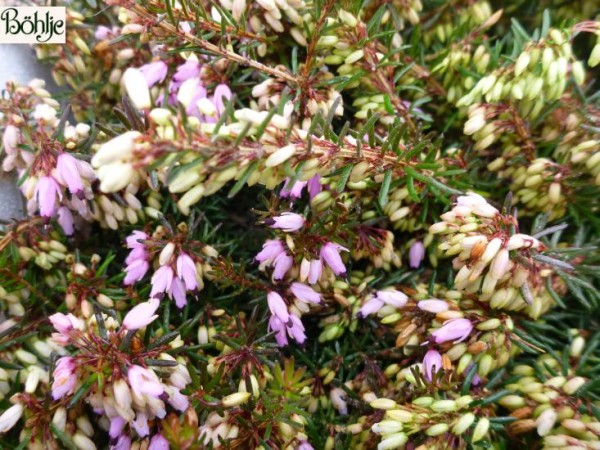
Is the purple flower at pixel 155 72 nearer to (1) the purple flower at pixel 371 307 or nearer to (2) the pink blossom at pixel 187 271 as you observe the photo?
(2) the pink blossom at pixel 187 271

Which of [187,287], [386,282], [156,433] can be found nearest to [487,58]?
[386,282]

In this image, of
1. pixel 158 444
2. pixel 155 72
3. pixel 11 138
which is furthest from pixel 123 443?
pixel 155 72

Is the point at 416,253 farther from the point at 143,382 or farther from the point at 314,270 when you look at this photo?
the point at 143,382

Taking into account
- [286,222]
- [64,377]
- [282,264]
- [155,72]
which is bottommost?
[64,377]

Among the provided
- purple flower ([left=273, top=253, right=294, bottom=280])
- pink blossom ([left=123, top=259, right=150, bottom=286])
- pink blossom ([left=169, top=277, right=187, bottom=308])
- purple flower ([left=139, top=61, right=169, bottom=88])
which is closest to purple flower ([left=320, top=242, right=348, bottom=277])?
purple flower ([left=273, top=253, right=294, bottom=280])

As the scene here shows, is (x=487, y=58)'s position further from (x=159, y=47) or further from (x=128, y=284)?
(x=128, y=284)

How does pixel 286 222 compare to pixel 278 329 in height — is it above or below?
above

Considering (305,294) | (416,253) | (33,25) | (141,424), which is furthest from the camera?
(33,25)
